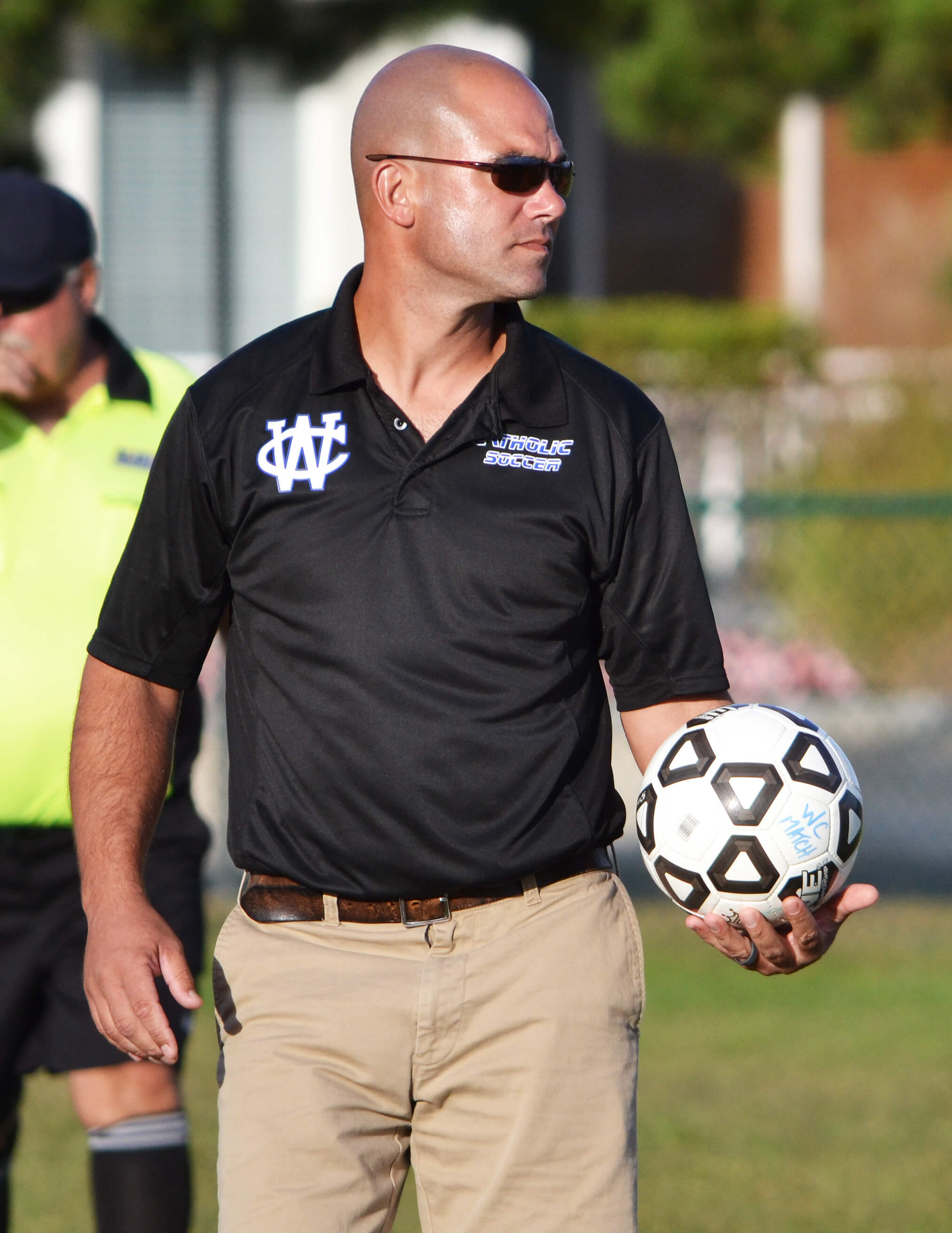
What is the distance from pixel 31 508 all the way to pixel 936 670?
627 centimetres

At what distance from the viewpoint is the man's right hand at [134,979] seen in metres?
2.95

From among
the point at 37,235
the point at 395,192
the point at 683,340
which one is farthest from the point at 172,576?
the point at 683,340

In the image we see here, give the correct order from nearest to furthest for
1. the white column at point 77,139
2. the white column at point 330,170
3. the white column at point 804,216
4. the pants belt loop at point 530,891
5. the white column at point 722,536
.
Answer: the pants belt loop at point 530,891 < the white column at point 722,536 < the white column at point 330,170 < the white column at point 77,139 < the white column at point 804,216

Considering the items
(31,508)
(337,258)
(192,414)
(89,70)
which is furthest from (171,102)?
(192,414)

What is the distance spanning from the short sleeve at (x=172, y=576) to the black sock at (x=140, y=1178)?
1.19 metres

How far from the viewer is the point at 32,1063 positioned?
4035mm

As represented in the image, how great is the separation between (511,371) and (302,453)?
0.40 meters

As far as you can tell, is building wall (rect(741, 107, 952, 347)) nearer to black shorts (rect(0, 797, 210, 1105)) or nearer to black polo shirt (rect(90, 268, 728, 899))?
black shorts (rect(0, 797, 210, 1105))

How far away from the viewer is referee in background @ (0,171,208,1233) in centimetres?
392

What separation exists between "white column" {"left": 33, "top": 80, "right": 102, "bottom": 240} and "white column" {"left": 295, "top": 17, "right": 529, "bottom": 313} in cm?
127

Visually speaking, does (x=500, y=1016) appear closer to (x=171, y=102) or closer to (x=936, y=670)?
(x=936, y=670)

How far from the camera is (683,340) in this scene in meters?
16.3

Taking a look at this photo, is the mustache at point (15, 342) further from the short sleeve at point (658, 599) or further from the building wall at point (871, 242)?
the building wall at point (871, 242)

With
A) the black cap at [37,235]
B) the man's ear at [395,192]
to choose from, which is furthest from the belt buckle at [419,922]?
the black cap at [37,235]
